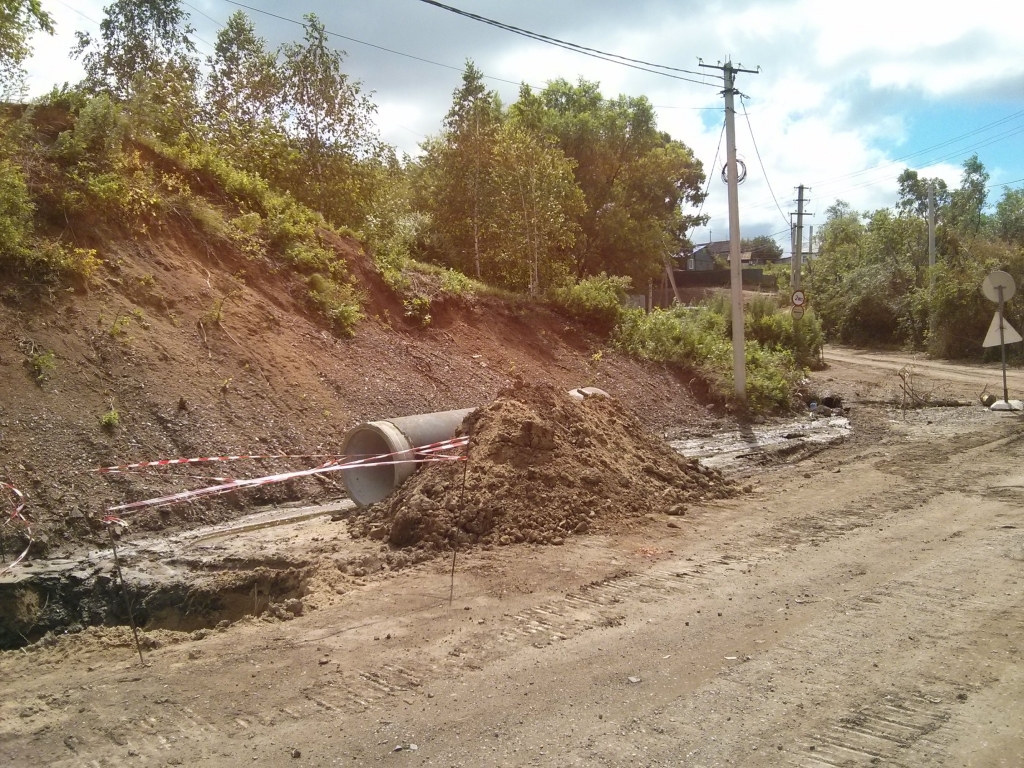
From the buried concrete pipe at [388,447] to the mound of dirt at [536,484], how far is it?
19.9 inches

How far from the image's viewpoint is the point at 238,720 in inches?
174

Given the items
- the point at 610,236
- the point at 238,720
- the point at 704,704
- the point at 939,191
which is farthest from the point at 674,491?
the point at 939,191

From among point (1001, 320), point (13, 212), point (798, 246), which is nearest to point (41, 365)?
point (13, 212)

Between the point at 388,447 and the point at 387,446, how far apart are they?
0.04 meters

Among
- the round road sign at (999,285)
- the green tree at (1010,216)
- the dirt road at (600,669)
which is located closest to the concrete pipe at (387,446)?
the dirt road at (600,669)

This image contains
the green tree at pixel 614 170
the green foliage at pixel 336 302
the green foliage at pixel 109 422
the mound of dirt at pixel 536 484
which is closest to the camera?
the mound of dirt at pixel 536 484

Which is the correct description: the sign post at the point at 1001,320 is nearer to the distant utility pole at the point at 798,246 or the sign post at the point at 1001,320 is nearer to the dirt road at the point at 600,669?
the dirt road at the point at 600,669

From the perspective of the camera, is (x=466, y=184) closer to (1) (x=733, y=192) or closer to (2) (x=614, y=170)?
(1) (x=733, y=192)

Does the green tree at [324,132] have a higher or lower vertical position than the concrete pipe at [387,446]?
higher

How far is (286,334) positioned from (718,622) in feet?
33.4

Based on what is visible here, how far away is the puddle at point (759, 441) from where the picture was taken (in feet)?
45.4

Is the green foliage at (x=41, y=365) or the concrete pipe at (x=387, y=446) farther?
the green foliage at (x=41, y=365)

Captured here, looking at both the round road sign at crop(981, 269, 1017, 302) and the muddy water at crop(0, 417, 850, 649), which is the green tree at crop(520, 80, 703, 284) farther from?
the muddy water at crop(0, 417, 850, 649)

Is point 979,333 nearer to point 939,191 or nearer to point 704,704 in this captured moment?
point 939,191
